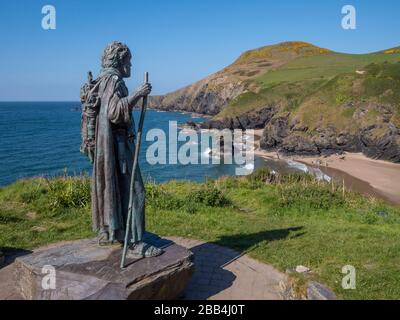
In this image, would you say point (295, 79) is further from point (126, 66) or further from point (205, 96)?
point (126, 66)

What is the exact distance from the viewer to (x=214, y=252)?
8609 millimetres

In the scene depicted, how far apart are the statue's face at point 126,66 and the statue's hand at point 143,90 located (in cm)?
60

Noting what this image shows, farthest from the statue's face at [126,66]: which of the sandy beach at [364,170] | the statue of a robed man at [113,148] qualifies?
the sandy beach at [364,170]

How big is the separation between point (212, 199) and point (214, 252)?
4.53m

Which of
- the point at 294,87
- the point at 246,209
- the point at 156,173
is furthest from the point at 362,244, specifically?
the point at 294,87

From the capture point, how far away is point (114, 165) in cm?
609

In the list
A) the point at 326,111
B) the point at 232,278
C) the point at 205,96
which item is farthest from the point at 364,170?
the point at 205,96

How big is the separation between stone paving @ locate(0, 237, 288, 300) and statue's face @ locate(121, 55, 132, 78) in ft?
Result: 11.3

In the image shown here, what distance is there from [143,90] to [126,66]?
2.28ft

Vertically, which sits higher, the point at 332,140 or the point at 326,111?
the point at 326,111

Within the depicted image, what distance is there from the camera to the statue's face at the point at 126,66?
605 centimetres

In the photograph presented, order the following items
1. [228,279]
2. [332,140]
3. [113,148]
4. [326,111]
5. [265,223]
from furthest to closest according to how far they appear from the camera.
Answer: [326,111] < [332,140] < [265,223] < [228,279] < [113,148]

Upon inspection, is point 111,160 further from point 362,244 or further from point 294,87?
point 294,87

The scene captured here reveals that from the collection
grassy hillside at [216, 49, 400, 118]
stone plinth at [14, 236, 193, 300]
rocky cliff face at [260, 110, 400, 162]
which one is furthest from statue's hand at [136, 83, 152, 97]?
grassy hillside at [216, 49, 400, 118]
